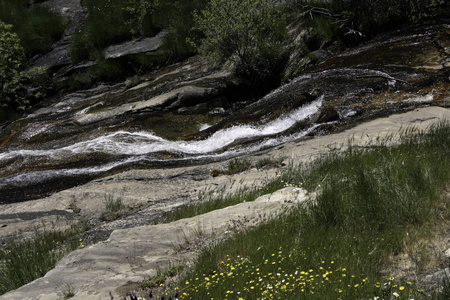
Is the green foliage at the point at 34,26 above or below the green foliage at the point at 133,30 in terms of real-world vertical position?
above

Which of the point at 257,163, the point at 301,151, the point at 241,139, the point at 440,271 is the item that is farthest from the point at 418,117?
the point at 440,271

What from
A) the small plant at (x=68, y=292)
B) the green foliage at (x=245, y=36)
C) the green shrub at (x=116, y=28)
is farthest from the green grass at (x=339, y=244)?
the green shrub at (x=116, y=28)

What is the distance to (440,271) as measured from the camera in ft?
8.87

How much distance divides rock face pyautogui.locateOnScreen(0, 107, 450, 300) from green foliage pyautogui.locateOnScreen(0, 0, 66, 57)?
17.6 m

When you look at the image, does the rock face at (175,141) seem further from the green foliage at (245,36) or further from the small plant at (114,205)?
the green foliage at (245,36)

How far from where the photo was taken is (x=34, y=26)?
2306 centimetres

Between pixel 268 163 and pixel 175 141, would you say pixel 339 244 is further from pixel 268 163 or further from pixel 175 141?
pixel 175 141

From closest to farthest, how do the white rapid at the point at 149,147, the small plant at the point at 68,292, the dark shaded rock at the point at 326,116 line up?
the small plant at the point at 68,292 < the dark shaded rock at the point at 326,116 < the white rapid at the point at 149,147

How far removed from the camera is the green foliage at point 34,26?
2248 cm

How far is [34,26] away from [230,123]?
17986 mm

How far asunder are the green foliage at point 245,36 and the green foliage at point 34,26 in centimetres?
1302

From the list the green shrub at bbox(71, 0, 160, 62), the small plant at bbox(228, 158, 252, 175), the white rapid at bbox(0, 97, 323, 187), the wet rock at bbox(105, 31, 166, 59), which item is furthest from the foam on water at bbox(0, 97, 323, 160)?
the green shrub at bbox(71, 0, 160, 62)

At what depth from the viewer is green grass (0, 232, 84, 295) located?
4.24 metres

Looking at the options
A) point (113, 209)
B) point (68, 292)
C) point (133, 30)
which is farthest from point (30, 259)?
point (133, 30)
